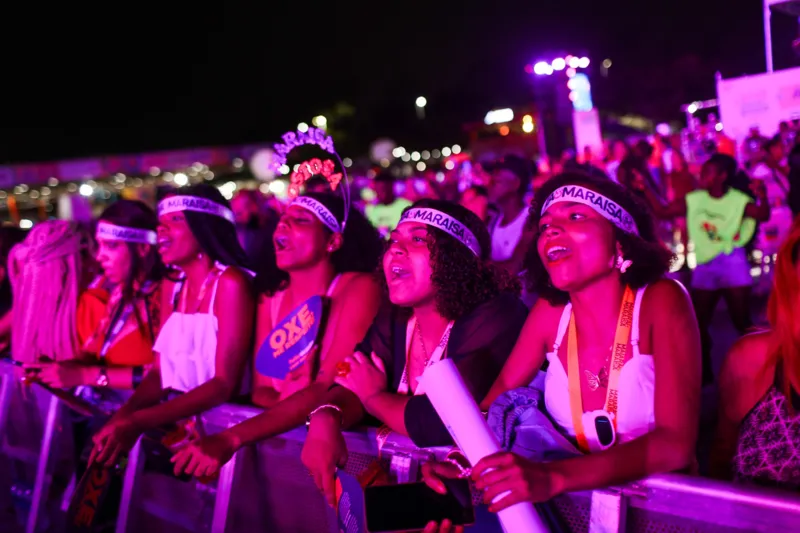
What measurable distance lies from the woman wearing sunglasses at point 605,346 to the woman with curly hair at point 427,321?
18 cm

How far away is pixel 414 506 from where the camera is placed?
213cm

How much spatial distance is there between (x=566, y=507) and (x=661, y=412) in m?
0.40

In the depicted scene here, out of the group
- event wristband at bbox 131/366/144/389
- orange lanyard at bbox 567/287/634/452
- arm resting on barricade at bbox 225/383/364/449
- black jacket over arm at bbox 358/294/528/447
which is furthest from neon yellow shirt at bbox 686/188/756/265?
event wristband at bbox 131/366/144/389

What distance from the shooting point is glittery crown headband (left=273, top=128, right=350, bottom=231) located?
3965 mm

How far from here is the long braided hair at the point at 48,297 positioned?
4.86 m

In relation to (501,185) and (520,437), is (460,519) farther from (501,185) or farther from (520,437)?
(501,185)

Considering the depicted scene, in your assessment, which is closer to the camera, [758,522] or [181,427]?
[758,522]

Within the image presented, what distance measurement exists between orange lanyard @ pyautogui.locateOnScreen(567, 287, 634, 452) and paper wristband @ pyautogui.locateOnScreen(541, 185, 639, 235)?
0.77 ft

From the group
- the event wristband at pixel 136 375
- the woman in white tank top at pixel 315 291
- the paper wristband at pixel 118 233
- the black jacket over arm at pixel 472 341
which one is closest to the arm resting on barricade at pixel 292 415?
the woman in white tank top at pixel 315 291

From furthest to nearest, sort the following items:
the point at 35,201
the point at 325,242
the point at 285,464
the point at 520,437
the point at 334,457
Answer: the point at 35,201 → the point at 325,242 → the point at 285,464 → the point at 334,457 → the point at 520,437

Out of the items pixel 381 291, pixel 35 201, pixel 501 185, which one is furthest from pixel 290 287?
pixel 35 201

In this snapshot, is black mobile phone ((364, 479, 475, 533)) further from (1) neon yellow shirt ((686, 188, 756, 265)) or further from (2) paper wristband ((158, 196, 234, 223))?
(1) neon yellow shirt ((686, 188, 756, 265))

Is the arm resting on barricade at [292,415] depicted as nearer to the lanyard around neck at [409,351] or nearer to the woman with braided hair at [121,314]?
the lanyard around neck at [409,351]

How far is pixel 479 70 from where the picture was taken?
70875mm
